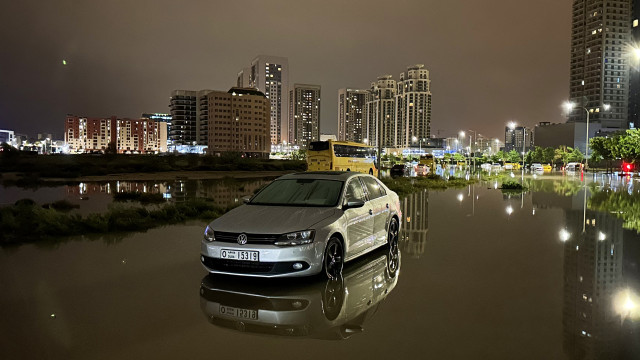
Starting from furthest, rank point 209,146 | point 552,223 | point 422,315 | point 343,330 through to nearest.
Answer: point 209,146 < point 552,223 < point 422,315 < point 343,330

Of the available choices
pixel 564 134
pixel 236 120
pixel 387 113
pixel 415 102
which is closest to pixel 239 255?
pixel 415 102

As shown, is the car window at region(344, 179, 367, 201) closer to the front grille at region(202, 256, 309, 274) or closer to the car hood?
the car hood

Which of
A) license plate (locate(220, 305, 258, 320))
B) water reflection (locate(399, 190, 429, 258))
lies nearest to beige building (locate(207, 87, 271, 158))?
water reflection (locate(399, 190, 429, 258))

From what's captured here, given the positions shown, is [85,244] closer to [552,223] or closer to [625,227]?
[552,223]

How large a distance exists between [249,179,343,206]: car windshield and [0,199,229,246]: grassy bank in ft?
16.0

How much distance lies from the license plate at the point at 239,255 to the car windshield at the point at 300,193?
5.09 feet

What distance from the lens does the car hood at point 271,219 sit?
6.77 metres

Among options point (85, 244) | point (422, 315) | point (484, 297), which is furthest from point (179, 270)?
point (484, 297)

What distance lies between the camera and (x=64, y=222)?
1133cm

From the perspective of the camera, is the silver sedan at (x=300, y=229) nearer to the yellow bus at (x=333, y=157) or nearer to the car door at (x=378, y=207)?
the car door at (x=378, y=207)

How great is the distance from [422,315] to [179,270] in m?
4.10

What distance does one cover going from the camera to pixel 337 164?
37000 mm

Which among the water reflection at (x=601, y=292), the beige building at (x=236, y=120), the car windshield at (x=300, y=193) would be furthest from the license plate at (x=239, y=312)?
the beige building at (x=236, y=120)

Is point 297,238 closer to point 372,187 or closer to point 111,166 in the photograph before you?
point 372,187
